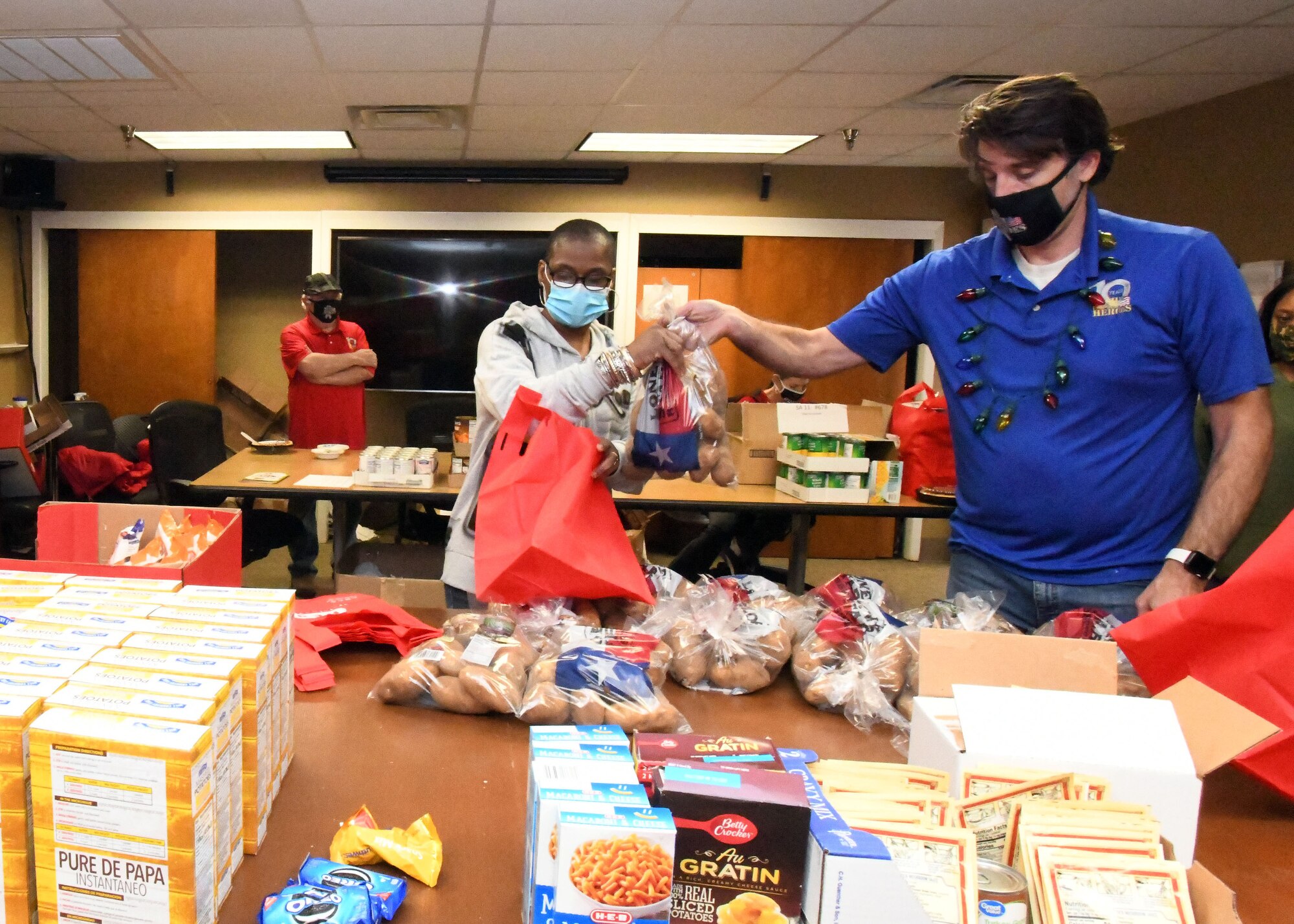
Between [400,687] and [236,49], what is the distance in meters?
3.40

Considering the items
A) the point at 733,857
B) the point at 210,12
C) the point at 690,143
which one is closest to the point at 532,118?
the point at 690,143

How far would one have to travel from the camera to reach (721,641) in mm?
1402

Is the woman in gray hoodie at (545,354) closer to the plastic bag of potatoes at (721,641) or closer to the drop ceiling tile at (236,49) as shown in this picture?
the plastic bag of potatoes at (721,641)

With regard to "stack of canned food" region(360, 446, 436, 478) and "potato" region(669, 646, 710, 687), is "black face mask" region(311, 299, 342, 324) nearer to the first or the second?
"stack of canned food" region(360, 446, 436, 478)

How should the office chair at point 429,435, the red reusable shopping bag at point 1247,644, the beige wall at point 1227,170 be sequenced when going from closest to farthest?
the red reusable shopping bag at point 1247,644, the beige wall at point 1227,170, the office chair at point 429,435

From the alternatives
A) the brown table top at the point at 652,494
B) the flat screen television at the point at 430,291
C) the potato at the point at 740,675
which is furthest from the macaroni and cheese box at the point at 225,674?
the flat screen television at the point at 430,291

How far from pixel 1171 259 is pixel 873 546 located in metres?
4.96

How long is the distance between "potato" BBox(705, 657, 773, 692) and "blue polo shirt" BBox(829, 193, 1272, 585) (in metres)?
0.58

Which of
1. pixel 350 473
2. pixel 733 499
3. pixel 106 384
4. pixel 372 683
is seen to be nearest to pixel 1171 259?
pixel 372 683

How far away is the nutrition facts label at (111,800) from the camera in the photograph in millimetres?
729

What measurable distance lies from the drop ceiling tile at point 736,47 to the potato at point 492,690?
2.91m

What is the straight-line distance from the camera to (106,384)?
644cm

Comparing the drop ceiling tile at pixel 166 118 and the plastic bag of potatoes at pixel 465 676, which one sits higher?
the drop ceiling tile at pixel 166 118

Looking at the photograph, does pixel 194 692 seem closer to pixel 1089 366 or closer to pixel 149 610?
pixel 149 610
